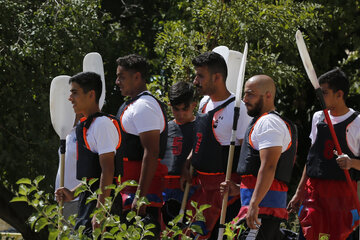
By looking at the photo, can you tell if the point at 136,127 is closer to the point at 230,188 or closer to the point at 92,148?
the point at 92,148

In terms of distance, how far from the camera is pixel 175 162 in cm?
573

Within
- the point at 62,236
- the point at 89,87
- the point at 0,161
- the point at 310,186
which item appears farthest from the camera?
the point at 0,161

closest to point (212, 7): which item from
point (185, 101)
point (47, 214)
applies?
point (185, 101)

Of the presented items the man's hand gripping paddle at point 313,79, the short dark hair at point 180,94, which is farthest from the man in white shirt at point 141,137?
the man's hand gripping paddle at point 313,79

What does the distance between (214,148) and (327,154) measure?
959 mm

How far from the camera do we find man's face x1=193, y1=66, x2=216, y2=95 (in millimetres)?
5059

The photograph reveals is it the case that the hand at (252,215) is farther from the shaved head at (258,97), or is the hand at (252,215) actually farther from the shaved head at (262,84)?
the shaved head at (262,84)

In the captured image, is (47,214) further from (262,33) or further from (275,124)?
(262,33)

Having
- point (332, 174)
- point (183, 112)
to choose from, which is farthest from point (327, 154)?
point (183, 112)

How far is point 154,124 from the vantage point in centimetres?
496

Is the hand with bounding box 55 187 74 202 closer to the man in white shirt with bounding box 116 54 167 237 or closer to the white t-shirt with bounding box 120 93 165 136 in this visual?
the man in white shirt with bounding box 116 54 167 237

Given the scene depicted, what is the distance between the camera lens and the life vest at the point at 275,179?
450cm

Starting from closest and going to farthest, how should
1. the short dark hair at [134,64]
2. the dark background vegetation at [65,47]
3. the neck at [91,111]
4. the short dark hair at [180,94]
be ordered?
the neck at [91,111]
the short dark hair at [134,64]
the short dark hair at [180,94]
the dark background vegetation at [65,47]

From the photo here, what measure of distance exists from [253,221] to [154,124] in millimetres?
1062
